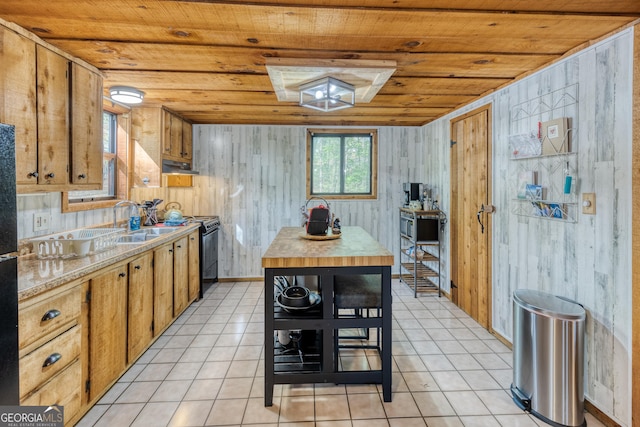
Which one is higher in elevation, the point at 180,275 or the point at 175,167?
the point at 175,167

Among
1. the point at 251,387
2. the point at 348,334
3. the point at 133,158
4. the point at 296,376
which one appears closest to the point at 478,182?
the point at 348,334

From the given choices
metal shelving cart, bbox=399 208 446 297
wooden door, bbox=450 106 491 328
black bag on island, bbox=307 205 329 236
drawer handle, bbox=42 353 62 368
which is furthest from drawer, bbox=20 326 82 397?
metal shelving cart, bbox=399 208 446 297

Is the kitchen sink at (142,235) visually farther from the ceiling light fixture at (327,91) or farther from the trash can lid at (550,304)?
the trash can lid at (550,304)

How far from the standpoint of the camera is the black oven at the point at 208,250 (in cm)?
410

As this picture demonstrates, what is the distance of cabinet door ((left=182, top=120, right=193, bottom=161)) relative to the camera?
4434 mm

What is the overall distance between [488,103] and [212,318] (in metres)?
3.62

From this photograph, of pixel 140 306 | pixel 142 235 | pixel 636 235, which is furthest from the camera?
pixel 142 235

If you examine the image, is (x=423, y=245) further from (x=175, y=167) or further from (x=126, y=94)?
(x=126, y=94)

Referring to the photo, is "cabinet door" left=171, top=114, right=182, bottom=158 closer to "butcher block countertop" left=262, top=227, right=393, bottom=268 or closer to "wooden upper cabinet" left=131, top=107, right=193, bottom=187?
"wooden upper cabinet" left=131, top=107, right=193, bottom=187

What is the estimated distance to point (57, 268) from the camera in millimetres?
1822

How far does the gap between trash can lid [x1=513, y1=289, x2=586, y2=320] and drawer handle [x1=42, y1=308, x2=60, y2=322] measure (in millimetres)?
2689

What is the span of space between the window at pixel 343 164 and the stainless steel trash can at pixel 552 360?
3170 millimetres

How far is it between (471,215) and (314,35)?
2.55 metres

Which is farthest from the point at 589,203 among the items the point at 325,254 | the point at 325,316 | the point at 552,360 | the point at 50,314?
the point at 50,314
